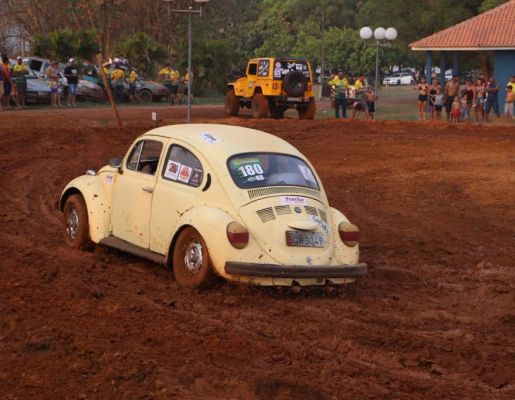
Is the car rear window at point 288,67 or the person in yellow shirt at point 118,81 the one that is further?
the person in yellow shirt at point 118,81

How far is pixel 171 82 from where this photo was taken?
4172 centimetres

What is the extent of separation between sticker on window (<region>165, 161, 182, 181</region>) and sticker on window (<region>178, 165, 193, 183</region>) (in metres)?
0.05

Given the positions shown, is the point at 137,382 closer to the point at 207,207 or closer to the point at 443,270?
the point at 207,207

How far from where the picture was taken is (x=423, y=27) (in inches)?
2100

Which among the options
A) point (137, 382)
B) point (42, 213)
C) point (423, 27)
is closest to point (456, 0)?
point (423, 27)

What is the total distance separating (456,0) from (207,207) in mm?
45231

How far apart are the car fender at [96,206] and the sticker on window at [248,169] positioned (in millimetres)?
1883

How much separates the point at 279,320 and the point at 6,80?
24.2m

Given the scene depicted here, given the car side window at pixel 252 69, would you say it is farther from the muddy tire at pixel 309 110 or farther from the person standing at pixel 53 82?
the person standing at pixel 53 82

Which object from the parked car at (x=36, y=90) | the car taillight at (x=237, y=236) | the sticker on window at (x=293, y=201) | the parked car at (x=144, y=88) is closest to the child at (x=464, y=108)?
the parked car at (x=144, y=88)

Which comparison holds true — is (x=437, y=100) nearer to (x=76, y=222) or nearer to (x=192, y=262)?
(x=76, y=222)

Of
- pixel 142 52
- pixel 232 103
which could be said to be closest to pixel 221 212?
pixel 232 103

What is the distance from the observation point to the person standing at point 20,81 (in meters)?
32.2

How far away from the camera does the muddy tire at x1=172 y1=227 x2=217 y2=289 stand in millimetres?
9352
